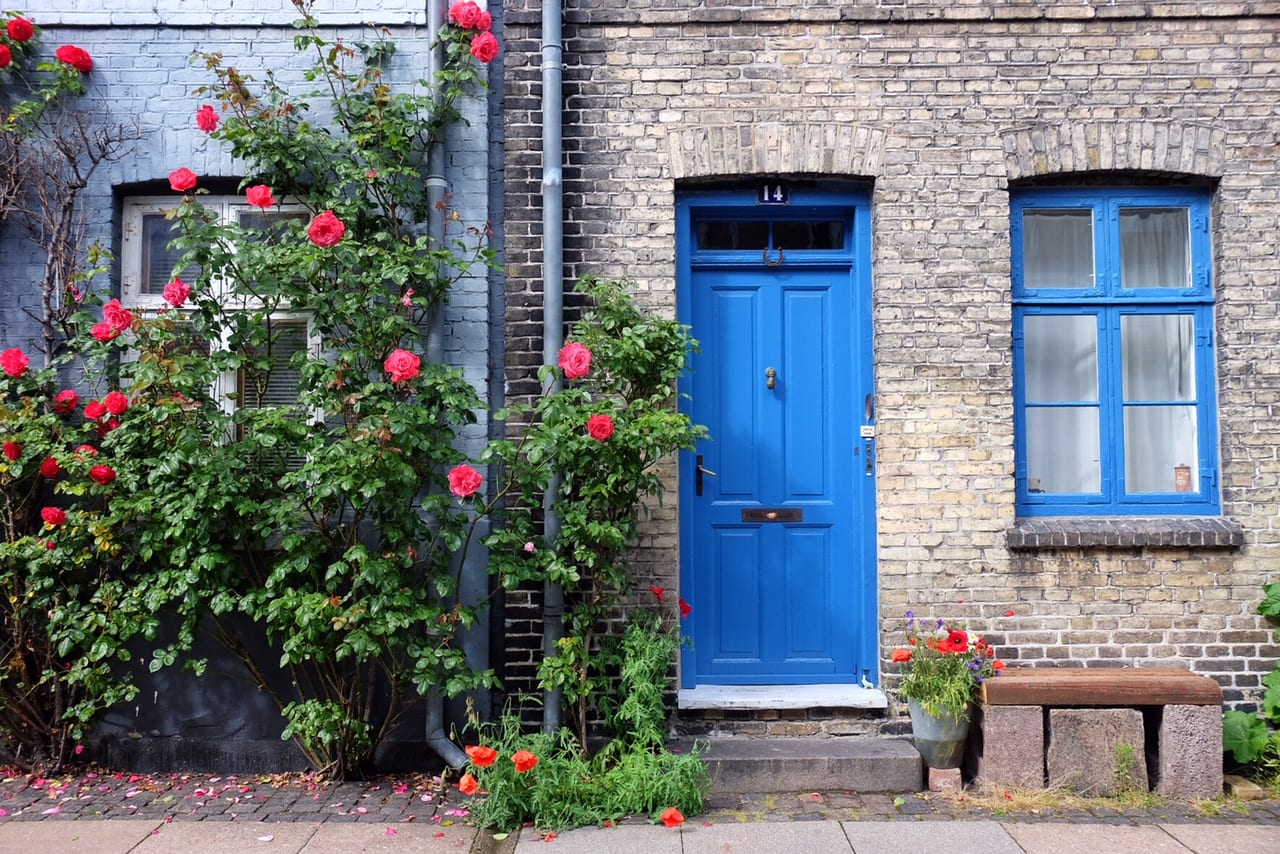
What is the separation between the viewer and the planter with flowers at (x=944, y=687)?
15.5 ft

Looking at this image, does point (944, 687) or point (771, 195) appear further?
point (771, 195)

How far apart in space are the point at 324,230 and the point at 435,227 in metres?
0.72

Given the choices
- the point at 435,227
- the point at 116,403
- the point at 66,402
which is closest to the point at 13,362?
the point at 66,402

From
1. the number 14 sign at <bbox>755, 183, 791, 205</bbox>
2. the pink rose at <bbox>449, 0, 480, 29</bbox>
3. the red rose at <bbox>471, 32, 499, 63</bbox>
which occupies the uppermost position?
the pink rose at <bbox>449, 0, 480, 29</bbox>

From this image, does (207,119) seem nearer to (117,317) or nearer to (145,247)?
(145,247)

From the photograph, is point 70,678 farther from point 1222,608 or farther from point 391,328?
point 1222,608

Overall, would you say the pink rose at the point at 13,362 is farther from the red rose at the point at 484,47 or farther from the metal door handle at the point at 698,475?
the metal door handle at the point at 698,475

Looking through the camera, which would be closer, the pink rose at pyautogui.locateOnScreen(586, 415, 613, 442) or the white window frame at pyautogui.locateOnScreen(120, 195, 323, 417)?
the pink rose at pyautogui.locateOnScreen(586, 415, 613, 442)

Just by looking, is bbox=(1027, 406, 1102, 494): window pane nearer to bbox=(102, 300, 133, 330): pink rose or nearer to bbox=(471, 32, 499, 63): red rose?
bbox=(471, 32, 499, 63): red rose

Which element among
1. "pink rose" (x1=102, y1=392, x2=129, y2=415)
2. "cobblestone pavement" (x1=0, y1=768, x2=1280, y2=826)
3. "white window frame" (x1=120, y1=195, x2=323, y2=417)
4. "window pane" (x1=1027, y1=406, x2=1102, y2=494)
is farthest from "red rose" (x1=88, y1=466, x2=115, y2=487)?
"window pane" (x1=1027, y1=406, x2=1102, y2=494)

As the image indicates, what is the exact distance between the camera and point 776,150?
5.26 metres

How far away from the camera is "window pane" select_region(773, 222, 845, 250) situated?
552 cm

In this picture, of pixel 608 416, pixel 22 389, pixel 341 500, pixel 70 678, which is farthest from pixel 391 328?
pixel 70 678

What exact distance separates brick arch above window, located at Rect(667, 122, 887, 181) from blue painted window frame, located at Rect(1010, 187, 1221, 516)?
0.98m
